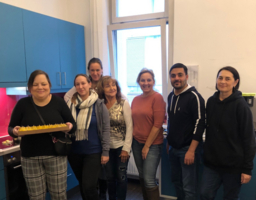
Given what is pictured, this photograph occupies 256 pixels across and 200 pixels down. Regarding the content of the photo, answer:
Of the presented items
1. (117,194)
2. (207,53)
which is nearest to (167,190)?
(117,194)

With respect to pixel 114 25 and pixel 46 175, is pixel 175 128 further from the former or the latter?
pixel 114 25

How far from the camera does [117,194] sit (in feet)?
6.42

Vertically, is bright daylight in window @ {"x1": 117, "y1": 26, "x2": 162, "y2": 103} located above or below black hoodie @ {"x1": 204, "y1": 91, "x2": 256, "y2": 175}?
above

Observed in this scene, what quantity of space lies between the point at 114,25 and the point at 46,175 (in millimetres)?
2231

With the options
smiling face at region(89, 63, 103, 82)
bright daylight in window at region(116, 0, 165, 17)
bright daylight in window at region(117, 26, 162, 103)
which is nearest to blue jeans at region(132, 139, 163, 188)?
smiling face at region(89, 63, 103, 82)

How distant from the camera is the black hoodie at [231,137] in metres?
1.46

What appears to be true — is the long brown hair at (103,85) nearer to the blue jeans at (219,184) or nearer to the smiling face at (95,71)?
the smiling face at (95,71)

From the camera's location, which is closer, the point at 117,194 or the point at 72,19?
the point at 117,194

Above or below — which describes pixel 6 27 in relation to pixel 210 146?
above

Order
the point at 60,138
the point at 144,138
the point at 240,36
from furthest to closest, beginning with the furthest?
1. the point at 240,36
2. the point at 144,138
3. the point at 60,138

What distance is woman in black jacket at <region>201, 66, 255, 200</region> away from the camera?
1.47 metres

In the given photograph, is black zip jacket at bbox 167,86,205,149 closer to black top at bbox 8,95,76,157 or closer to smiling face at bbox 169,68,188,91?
smiling face at bbox 169,68,188,91

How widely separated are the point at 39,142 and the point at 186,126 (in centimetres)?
119

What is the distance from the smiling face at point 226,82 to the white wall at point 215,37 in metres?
0.81
